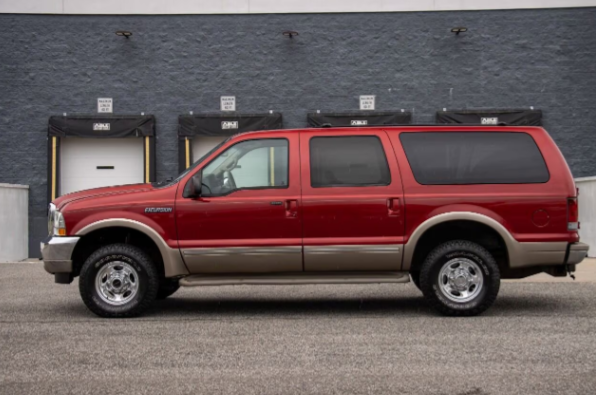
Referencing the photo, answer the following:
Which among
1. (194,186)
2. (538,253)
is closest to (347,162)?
(194,186)

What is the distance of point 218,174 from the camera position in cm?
900

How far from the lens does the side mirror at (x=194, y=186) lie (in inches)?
344

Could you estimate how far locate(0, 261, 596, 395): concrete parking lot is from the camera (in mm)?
5855

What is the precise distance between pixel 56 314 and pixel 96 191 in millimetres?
1406

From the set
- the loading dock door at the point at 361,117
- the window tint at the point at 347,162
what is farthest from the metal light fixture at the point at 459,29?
the window tint at the point at 347,162

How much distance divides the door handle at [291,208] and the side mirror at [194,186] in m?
0.91

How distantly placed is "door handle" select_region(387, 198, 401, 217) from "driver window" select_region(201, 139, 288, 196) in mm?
1071

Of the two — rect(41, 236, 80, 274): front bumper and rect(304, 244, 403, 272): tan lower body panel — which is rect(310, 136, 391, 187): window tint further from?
rect(41, 236, 80, 274): front bumper

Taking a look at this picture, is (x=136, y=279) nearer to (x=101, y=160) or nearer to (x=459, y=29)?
(x=101, y=160)

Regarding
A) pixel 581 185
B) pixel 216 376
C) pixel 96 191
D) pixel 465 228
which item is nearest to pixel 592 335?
pixel 465 228

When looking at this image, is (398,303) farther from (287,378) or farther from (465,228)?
(287,378)

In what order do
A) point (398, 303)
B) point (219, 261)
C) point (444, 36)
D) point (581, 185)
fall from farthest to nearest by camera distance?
point (444, 36), point (581, 185), point (398, 303), point (219, 261)

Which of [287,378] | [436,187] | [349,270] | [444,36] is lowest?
[287,378]

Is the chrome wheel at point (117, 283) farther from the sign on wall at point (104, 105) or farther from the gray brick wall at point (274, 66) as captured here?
the sign on wall at point (104, 105)
